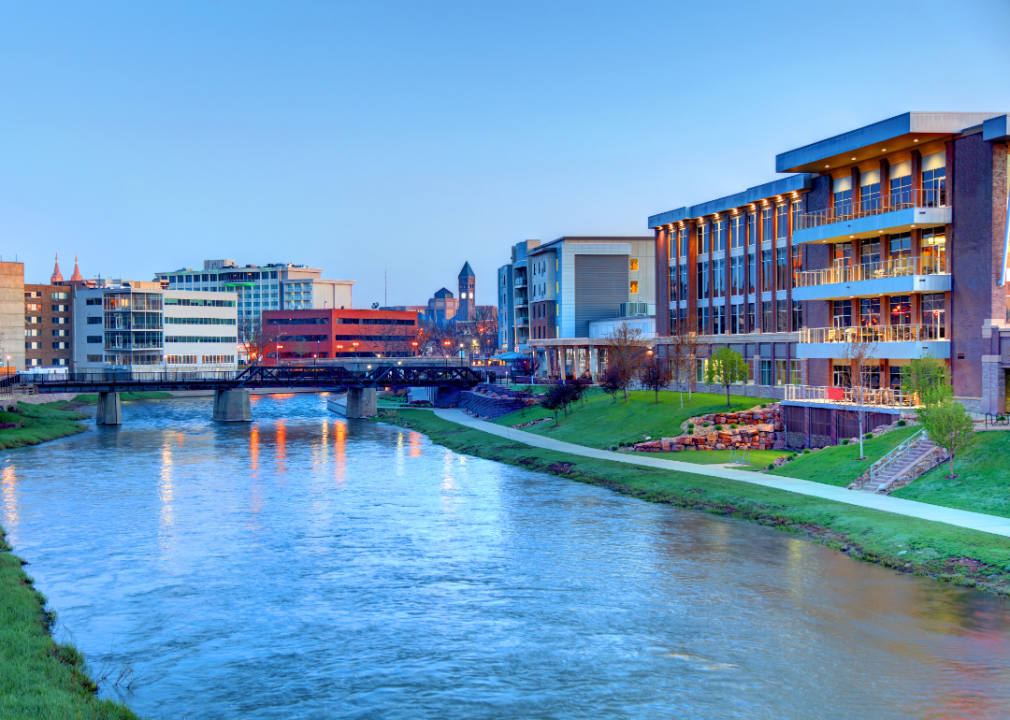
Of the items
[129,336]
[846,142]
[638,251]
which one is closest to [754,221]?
[846,142]

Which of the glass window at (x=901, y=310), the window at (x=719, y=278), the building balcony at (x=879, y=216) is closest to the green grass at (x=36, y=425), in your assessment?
the window at (x=719, y=278)

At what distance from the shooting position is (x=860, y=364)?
5066 centimetres

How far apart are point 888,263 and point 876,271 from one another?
1.20 meters

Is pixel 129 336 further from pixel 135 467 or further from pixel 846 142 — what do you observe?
pixel 846 142

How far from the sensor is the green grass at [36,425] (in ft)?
250

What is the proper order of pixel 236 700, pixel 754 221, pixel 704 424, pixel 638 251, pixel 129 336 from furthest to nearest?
pixel 129 336
pixel 638 251
pixel 754 221
pixel 704 424
pixel 236 700

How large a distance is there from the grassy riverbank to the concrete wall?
380 feet

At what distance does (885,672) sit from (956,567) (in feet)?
29.2

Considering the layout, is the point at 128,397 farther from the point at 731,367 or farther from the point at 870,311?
the point at 870,311

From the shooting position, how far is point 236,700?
20734 mm

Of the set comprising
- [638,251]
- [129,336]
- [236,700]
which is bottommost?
[236,700]

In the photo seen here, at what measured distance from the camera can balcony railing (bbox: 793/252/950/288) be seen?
50.3 metres

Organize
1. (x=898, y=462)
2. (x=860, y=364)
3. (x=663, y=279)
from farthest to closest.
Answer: (x=663, y=279) < (x=860, y=364) < (x=898, y=462)

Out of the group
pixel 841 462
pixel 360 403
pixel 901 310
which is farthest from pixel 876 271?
pixel 360 403
